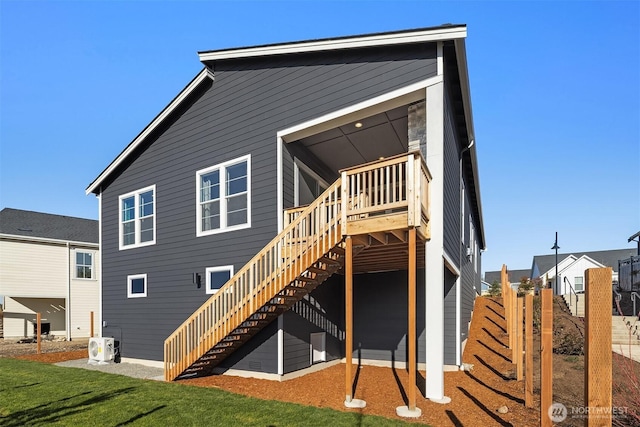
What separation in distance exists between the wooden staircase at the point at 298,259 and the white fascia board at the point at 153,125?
17.5 ft

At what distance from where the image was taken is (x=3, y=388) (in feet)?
27.1

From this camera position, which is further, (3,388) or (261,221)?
(261,221)

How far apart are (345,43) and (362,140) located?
9.23 ft

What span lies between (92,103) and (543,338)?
20.3 m

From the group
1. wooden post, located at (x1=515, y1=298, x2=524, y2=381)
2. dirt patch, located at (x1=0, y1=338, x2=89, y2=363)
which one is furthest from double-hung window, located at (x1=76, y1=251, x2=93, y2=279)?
wooden post, located at (x1=515, y1=298, x2=524, y2=381)

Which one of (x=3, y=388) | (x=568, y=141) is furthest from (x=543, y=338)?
(x=568, y=141)

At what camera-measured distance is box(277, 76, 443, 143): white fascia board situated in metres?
7.97

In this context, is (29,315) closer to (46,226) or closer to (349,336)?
(46,226)

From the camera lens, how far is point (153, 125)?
12.7m

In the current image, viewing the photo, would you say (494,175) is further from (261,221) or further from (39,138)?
(39,138)

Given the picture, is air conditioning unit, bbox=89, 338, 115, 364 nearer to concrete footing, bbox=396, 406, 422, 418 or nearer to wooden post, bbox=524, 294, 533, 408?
concrete footing, bbox=396, 406, 422, 418

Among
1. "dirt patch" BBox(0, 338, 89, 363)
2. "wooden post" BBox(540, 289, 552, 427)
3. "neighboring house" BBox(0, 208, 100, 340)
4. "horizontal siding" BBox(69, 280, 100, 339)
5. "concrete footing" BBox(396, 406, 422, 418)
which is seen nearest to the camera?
"wooden post" BBox(540, 289, 552, 427)

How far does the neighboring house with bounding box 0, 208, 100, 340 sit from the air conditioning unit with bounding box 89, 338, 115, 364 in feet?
27.0

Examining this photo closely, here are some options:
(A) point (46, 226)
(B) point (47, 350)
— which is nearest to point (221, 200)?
(B) point (47, 350)
